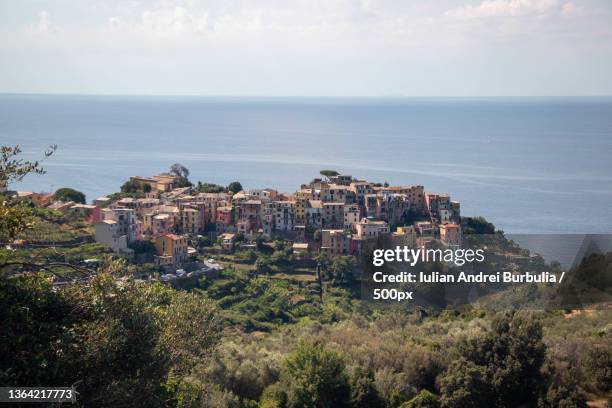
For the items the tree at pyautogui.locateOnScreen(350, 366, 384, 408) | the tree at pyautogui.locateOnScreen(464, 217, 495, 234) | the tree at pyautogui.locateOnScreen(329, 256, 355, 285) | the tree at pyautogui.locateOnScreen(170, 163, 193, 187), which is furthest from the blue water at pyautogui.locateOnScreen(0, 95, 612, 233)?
the tree at pyautogui.locateOnScreen(350, 366, 384, 408)

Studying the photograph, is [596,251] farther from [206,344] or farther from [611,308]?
[206,344]

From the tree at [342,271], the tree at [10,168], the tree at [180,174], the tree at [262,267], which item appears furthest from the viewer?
the tree at [180,174]

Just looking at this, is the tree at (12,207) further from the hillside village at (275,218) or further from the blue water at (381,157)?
the blue water at (381,157)

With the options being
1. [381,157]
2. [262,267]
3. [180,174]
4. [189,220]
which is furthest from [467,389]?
[381,157]

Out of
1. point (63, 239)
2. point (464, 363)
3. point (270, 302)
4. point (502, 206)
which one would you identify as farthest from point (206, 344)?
point (502, 206)

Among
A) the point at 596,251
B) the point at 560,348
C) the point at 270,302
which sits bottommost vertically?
the point at 270,302

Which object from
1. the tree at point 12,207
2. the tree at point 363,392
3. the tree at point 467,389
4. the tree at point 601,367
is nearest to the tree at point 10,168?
the tree at point 12,207

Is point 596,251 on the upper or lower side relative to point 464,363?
upper
